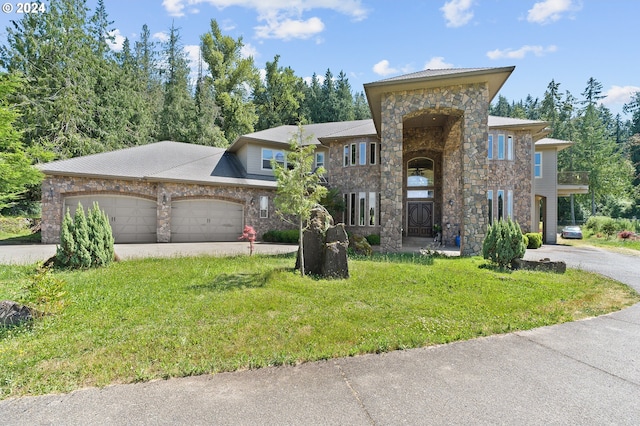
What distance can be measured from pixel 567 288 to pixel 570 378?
4.91 metres

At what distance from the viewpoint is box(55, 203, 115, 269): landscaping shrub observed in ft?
25.8

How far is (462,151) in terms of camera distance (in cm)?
1221

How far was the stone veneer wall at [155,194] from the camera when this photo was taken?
14070 mm

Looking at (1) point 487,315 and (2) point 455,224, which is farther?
(2) point 455,224

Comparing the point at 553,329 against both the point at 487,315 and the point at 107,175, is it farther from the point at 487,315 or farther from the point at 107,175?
the point at 107,175

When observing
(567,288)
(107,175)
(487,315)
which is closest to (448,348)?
(487,315)

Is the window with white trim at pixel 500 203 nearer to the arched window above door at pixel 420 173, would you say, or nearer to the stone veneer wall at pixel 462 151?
the arched window above door at pixel 420 173

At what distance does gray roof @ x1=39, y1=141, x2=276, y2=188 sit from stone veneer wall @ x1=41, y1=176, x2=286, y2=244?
49cm

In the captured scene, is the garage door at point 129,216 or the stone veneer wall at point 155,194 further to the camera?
the garage door at point 129,216

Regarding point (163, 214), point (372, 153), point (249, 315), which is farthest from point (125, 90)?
point (249, 315)

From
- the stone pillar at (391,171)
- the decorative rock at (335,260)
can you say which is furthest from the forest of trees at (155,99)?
the stone pillar at (391,171)

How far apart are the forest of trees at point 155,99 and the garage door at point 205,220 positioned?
7.09m

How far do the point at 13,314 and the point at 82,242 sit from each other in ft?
13.6

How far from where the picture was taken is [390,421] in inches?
96.0
